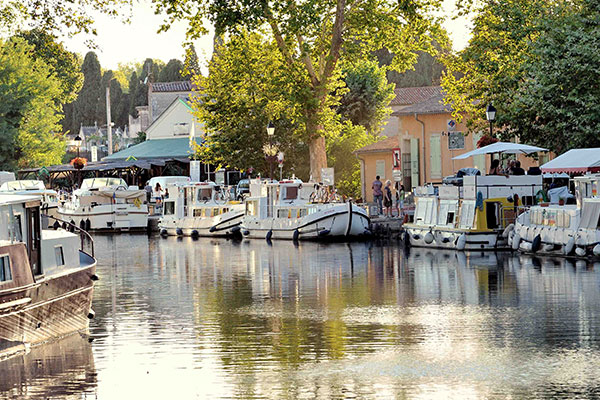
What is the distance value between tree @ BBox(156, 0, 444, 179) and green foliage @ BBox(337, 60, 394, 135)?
30.5m

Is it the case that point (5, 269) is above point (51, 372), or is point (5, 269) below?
above

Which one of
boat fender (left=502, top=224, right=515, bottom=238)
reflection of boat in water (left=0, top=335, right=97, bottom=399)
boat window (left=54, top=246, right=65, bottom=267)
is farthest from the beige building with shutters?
reflection of boat in water (left=0, top=335, right=97, bottom=399)

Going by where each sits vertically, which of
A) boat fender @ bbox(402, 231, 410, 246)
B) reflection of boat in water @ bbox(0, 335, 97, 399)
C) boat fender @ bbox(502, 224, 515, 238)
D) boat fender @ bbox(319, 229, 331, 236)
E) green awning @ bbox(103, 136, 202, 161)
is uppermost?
green awning @ bbox(103, 136, 202, 161)

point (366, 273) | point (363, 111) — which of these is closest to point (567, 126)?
point (366, 273)

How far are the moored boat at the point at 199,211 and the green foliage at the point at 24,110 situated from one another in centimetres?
3211

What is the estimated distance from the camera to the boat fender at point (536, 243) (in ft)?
114

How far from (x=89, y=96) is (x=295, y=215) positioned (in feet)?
405

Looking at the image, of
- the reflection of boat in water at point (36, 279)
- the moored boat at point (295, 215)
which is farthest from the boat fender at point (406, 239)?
the reflection of boat in water at point (36, 279)

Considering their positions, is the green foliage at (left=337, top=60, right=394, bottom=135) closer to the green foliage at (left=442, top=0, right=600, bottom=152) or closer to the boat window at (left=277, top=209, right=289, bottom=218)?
the green foliage at (left=442, top=0, right=600, bottom=152)

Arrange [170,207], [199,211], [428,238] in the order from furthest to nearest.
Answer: [170,207] < [199,211] < [428,238]

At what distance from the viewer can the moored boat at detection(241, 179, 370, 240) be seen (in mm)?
47750

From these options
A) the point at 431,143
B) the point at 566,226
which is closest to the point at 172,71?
the point at 431,143

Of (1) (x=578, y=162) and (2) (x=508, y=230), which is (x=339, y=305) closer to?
(2) (x=508, y=230)

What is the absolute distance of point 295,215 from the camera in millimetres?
50062
